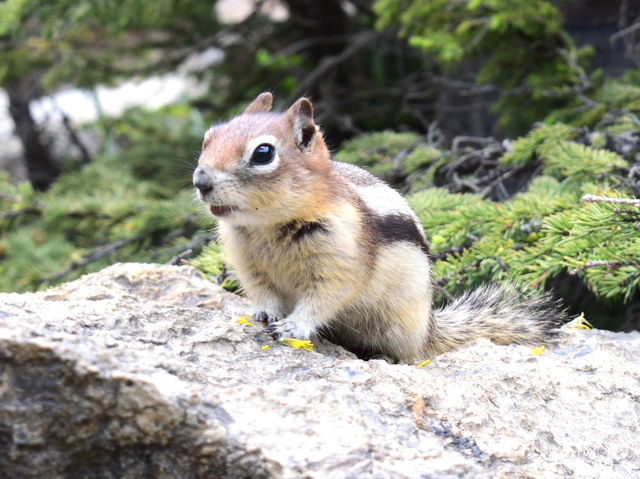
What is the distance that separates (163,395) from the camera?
54.9 inches

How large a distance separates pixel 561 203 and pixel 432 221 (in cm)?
52

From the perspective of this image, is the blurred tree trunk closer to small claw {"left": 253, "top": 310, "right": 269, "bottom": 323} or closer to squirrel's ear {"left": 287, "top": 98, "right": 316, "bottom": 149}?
squirrel's ear {"left": 287, "top": 98, "right": 316, "bottom": 149}

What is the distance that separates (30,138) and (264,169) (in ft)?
16.5

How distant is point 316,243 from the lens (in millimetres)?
2197

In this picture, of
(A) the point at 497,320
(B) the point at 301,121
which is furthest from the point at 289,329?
(A) the point at 497,320

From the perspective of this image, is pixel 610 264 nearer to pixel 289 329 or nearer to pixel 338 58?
pixel 289 329

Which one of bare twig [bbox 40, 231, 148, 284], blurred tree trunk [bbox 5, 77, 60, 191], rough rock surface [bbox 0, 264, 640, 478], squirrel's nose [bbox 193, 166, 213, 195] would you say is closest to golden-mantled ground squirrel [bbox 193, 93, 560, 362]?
squirrel's nose [bbox 193, 166, 213, 195]

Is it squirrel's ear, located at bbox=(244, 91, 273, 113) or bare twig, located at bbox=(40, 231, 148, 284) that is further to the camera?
bare twig, located at bbox=(40, 231, 148, 284)

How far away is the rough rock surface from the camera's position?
1355mm

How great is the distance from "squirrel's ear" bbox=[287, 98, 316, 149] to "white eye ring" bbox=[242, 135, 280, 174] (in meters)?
0.14

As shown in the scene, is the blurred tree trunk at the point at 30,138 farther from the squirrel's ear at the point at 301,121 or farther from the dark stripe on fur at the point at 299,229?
the dark stripe on fur at the point at 299,229

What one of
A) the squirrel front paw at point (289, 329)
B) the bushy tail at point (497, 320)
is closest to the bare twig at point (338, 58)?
the bushy tail at point (497, 320)

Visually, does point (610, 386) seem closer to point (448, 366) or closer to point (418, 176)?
point (448, 366)

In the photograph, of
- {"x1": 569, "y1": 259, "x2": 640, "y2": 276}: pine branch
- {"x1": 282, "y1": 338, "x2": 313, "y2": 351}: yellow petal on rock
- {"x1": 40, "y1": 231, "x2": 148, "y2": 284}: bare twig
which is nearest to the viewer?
{"x1": 282, "y1": 338, "x2": 313, "y2": 351}: yellow petal on rock
